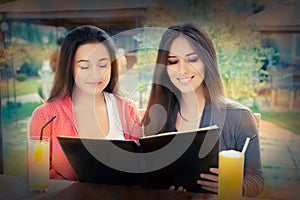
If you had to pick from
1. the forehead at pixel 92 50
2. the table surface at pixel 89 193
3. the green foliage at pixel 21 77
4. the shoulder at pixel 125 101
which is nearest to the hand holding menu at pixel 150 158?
the table surface at pixel 89 193

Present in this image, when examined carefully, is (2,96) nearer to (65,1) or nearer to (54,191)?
(65,1)

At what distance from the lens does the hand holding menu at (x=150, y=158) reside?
4.83 feet

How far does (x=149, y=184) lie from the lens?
1621 millimetres

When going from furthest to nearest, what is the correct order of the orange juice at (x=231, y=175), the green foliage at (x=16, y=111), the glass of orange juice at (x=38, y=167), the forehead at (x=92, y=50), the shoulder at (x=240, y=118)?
the green foliage at (x=16, y=111) → the forehead at (x=92, y=50) → the shoulder at (x=240, y=118) → the glass of orange juice at (x=38, y=167) → the orange juice at (x=231, y=175)

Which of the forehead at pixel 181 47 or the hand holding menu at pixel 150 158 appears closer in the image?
the hand holding menu at pixel 150 158

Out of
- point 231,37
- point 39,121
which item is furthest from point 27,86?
point 231,37

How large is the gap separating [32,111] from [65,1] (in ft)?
1.84

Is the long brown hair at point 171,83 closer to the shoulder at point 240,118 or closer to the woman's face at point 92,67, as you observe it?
the shoulder at point 240,118

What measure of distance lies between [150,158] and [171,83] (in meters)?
0.42

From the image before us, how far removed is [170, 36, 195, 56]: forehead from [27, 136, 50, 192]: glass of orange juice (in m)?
0.69

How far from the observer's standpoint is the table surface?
133 cm

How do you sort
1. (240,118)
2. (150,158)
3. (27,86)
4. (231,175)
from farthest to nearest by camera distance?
1. (27,86)
2. (240,118)
3. (150,158)
4. (231,175)

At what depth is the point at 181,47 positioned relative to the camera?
1.76 meters

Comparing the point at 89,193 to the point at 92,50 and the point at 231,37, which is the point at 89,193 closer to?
the point at 92,50
